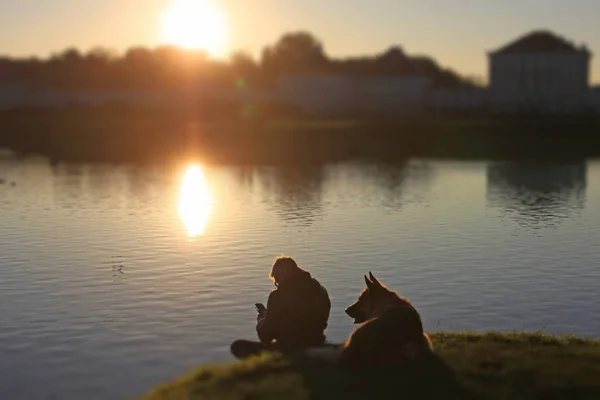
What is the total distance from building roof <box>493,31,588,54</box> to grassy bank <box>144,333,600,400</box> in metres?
122

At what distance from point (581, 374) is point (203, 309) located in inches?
387

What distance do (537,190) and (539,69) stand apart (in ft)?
279

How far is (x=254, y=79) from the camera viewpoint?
16550cm

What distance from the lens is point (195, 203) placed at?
44.7 m

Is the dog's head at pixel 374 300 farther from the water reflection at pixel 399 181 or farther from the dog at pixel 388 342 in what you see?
the water reflection at pixel 399 181

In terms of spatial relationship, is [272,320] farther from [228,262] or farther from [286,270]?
[228,262]

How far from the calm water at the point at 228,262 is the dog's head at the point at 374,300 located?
178 centimetres

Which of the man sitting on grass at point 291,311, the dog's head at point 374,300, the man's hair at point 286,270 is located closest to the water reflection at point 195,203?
the man sitting on grass at point 291,311

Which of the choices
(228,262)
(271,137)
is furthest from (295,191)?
(271,137)

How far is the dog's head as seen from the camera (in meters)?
15.0

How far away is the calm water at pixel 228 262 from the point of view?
17.7 meters

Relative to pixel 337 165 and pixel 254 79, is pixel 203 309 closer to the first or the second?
pixel 337 165

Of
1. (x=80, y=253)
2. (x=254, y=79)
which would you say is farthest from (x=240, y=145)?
(x=80, y=253)

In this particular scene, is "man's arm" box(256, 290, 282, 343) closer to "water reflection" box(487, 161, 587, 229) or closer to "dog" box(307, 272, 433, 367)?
"dog" box(307, 272, 433, 367)
